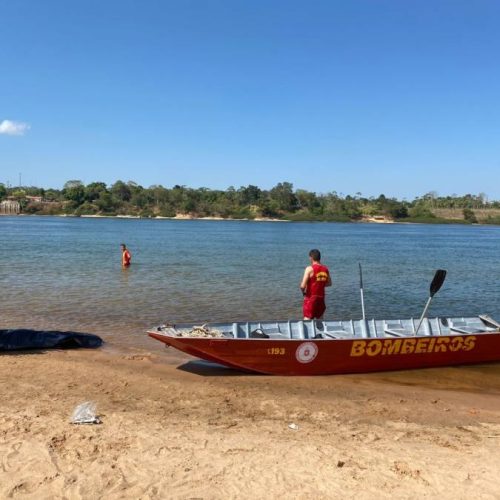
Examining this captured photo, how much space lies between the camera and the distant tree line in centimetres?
15988

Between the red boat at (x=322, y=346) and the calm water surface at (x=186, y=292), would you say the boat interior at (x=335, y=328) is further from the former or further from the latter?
the calm water surface at (x=186, y=292)

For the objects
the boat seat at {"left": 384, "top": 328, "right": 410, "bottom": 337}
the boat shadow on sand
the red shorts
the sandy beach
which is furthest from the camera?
the boat seat at {"left": 384, "top": 328, "right": 410, "bottom": 337}

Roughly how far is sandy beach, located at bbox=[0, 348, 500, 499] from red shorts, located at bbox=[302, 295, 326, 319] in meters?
1.42

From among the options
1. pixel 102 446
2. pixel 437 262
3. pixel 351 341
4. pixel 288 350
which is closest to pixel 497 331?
pixel 351 341

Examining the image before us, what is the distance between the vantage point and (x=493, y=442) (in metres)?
6.60

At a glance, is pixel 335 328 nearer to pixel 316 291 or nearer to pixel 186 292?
pixel 316 291

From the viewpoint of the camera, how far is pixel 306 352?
9.48 metres

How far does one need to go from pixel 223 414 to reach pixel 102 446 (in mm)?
2037

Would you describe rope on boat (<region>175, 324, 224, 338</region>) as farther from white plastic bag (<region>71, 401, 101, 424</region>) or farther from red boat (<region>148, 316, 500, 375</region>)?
white plastic bag (<region>71, 401, 101, 424</region>)

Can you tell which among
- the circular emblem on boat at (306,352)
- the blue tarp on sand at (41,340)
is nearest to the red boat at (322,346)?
the circular emblem on boat at (306,352)

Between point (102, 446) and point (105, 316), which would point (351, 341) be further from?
point (105, 316)

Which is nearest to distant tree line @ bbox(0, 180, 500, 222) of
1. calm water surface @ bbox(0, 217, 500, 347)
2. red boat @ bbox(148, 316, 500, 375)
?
calm water surface @ bbox(0, 217, 500, 347)

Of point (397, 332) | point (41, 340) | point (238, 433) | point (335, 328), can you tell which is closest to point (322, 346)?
point (335, 328)

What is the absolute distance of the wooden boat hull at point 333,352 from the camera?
909cm
